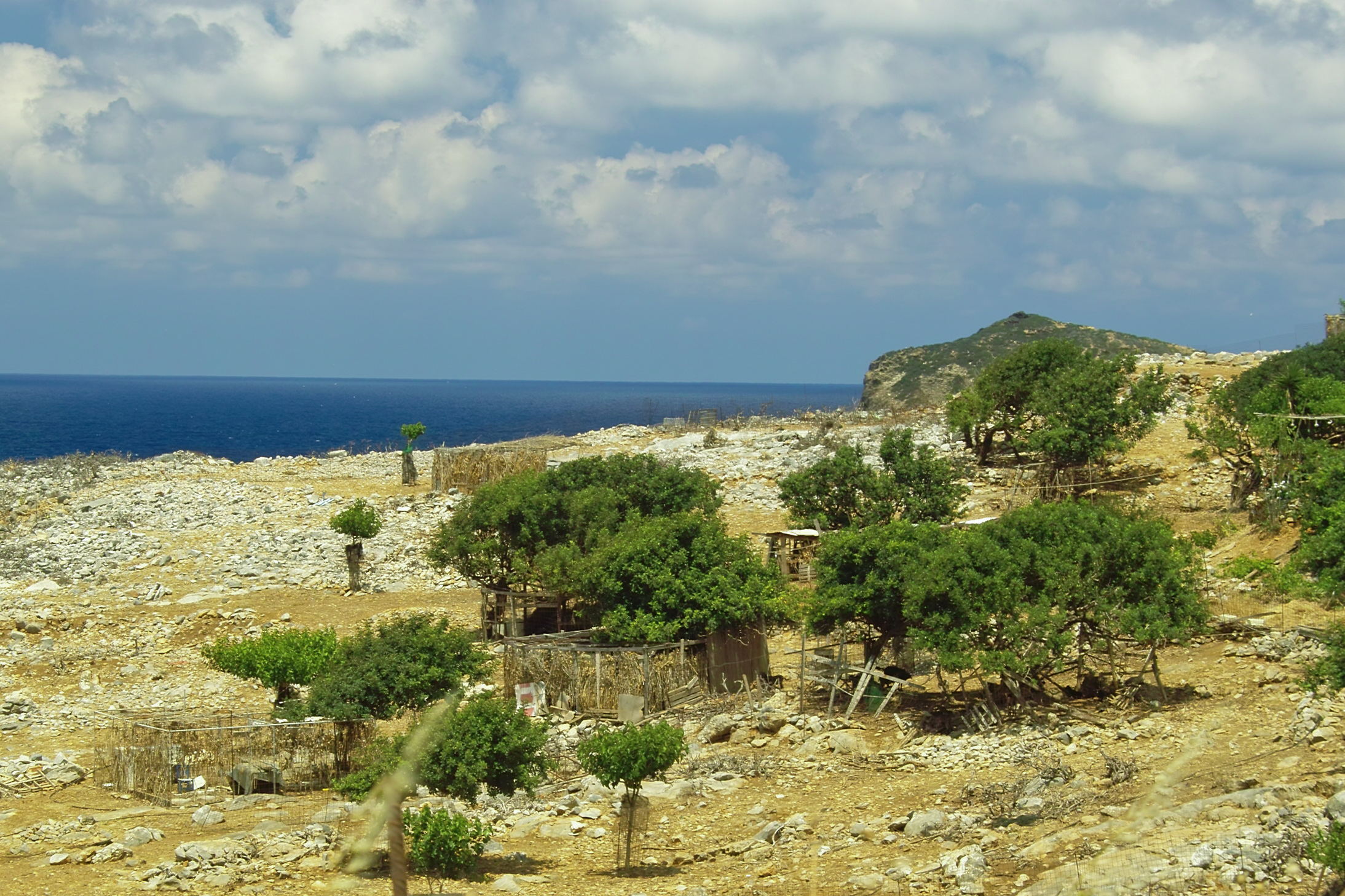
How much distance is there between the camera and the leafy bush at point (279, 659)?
18781mm

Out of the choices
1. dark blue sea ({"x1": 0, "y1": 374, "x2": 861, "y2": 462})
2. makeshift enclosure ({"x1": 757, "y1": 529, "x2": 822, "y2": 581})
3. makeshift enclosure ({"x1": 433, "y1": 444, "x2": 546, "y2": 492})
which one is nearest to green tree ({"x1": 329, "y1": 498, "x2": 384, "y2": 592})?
makeshift enclosure ({"x1": 433, "y1": 444, "x2": 546, "y2": 492})

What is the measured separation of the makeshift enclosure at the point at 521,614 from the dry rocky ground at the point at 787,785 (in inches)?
68.5

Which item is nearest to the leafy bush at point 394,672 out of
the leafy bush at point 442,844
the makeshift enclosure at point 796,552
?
the leafy bush at point 442,844

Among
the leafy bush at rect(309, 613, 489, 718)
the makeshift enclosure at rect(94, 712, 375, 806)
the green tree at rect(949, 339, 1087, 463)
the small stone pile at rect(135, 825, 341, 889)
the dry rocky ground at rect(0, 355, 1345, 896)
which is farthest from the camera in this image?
the green tree at rect(949, 339, 1087, 463)

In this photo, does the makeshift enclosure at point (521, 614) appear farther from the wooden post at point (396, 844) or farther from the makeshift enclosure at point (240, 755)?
the wooden post at point (396, 844)

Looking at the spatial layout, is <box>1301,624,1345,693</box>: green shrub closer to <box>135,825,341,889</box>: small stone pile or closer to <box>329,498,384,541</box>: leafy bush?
<box>135,825,341,889</box>: small stone pile

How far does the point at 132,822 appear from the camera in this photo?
48.2 ft

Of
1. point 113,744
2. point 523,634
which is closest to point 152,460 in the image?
point 523,634

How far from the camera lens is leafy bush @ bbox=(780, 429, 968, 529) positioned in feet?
87.6

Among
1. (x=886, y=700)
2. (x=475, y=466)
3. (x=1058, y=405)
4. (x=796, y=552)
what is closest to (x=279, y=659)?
(x=886, y=700)

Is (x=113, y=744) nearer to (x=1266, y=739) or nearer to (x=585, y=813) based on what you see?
(x=585, y=813)

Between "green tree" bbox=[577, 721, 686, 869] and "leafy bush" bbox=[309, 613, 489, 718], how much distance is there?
14.4 ft

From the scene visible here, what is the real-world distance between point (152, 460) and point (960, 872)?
4680 centimetres

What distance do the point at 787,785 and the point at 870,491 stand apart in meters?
12.1
